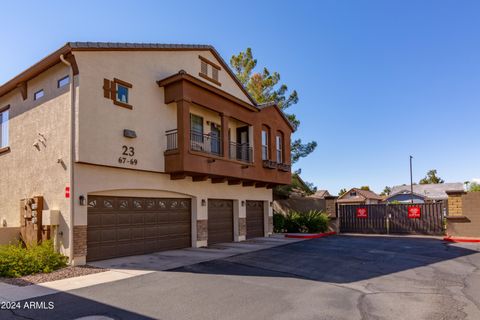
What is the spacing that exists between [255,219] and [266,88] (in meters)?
11.4

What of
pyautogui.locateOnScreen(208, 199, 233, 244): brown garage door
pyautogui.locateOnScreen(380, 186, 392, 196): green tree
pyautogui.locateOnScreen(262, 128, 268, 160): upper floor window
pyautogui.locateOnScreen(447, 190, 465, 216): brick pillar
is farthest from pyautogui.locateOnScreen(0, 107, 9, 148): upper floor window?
pyautogui.locateOnScreen(380, 186, 392, 196): green tree

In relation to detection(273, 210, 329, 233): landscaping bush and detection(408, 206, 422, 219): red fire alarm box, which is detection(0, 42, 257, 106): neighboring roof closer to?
detection(273, 210, 329, 233): landscaping bush

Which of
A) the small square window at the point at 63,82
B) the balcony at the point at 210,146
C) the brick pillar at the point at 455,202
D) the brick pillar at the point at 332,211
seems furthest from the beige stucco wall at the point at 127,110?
the brick pillar at the point at 455,202

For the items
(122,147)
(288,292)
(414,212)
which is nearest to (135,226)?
(122,147)

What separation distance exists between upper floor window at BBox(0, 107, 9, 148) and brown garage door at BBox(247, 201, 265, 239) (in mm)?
12209

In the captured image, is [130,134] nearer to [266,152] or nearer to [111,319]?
[111,319]

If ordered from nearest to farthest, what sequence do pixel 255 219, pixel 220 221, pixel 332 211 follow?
1. pixel 220 221
2. pixel 255 219
3. pixel 332 211

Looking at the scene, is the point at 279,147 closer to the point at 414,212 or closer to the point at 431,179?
the point at 414,212

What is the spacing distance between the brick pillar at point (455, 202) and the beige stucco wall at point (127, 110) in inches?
621

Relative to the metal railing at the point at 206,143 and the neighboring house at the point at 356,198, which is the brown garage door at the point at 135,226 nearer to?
the metal railing at the point at 206,143

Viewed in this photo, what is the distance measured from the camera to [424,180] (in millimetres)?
83312

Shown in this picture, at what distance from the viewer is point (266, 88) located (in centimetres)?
2831

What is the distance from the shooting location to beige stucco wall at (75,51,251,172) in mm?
11758

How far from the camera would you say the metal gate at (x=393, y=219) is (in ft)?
73.7
